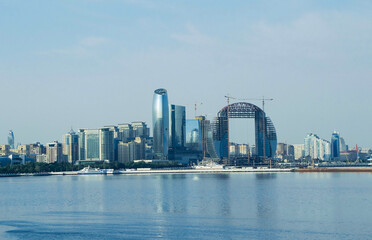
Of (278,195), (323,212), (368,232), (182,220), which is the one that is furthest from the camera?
(278,195)

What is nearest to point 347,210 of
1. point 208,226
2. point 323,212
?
point 323,212

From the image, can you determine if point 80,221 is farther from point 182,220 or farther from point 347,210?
point 347,210

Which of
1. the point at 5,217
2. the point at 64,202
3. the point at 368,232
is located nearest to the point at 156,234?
the point at 368,232

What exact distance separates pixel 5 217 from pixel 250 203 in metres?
28.5

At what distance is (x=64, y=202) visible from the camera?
78188mm

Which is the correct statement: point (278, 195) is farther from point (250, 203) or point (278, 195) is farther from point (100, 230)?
point (100, 230)

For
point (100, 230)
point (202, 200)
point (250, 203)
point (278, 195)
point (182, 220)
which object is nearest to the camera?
point (100, 230)

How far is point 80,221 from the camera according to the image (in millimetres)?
56344

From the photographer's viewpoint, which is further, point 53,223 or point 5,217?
point 5,217

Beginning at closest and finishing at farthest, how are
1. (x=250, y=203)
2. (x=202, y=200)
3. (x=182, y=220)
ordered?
(x=182, y=220), (x=250, y=203), (x=202, y=200)

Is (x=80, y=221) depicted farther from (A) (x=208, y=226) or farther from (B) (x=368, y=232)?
(B) (x=368, y=232)

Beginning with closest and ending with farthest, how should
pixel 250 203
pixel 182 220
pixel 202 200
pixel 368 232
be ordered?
pixel 368 232 → pixel 182 220 → pixel 250 203 → pixel 202 200

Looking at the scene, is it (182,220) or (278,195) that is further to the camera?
(278,195)

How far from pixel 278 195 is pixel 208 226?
1286 inches
